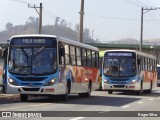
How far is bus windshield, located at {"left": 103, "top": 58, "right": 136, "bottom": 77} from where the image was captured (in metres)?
34.4

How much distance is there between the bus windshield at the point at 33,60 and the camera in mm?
23016

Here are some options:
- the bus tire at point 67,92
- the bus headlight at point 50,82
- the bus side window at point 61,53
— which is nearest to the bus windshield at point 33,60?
the bus side window at point 61,53

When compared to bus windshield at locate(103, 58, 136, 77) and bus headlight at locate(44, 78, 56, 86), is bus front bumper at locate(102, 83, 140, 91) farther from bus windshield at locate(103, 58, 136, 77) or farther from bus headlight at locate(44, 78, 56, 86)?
bus headlight at locate(44, 78, 56, 86)

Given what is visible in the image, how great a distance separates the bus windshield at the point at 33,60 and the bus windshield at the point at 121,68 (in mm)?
12013

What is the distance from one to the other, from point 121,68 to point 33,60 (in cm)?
1251

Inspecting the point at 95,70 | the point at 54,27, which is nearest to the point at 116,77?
the point at 95,70

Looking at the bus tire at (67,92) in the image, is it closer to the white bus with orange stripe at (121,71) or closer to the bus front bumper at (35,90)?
the bus front bumper at (35,90)

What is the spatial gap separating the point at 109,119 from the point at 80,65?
12.1 meters

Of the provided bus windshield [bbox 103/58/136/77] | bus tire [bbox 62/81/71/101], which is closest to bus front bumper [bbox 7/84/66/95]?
bus tire [bbox 62/81/71/101]

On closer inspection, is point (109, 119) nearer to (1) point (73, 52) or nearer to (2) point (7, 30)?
(1) point (73, 52)

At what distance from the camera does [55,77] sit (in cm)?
2300

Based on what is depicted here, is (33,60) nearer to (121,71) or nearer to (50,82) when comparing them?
(50,82)

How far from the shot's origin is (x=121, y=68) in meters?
34.5

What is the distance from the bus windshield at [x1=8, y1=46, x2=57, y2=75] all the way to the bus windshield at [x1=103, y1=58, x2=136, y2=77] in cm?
1201
